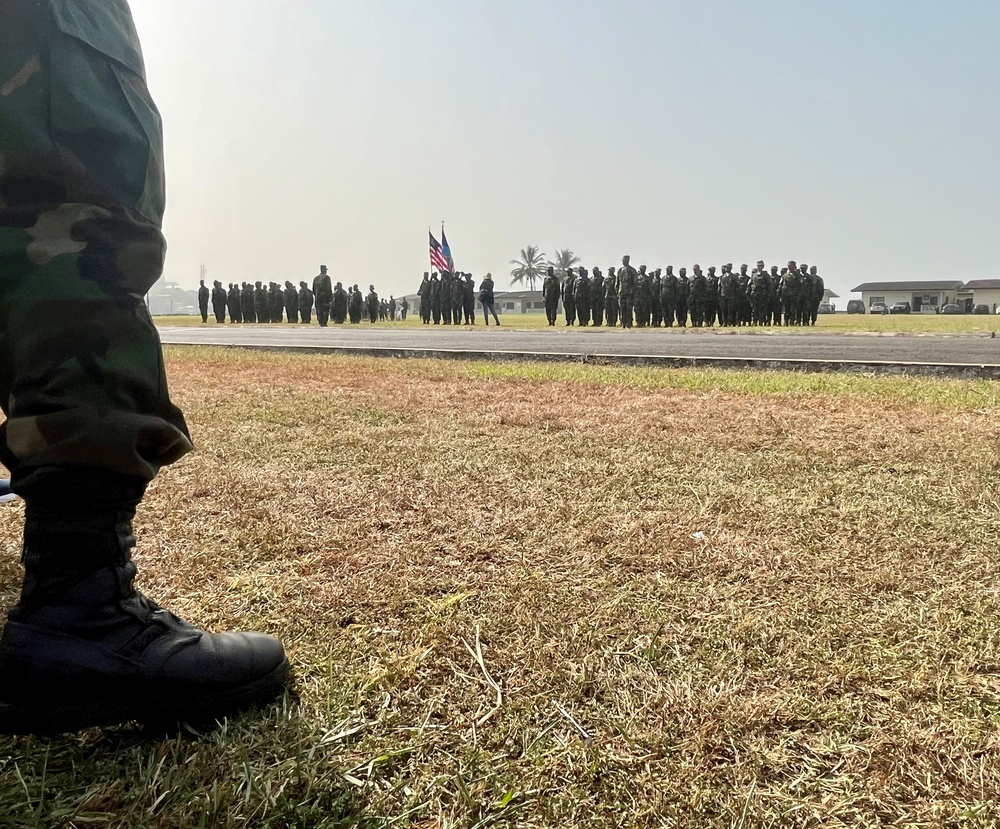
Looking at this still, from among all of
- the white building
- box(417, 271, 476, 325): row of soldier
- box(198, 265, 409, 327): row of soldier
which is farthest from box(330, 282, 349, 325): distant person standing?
the white building

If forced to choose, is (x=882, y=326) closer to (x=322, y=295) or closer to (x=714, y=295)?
(x=714, y=295)

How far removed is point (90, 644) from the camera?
1002 millimetres

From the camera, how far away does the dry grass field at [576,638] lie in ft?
2.93

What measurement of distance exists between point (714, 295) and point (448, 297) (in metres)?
10.4

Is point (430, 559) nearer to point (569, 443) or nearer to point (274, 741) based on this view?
point (274, 741)

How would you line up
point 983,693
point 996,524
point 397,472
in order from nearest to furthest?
point 983,693 < point 996,524 < point 397,472

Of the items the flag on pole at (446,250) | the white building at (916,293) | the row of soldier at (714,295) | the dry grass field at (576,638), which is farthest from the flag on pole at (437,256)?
the white building at (916,293)

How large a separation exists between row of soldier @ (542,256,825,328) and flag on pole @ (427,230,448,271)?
316 inches

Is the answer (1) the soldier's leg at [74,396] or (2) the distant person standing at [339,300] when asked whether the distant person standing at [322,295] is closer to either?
(2) the distant person standing at [339,300]

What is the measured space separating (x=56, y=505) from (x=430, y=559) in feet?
2.82

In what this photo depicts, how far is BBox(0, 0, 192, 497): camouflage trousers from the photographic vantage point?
98cm

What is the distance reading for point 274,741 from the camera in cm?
100

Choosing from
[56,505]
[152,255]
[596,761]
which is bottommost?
→ [596,761]

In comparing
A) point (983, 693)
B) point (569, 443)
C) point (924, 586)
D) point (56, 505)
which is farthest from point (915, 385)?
point (56, 505)
